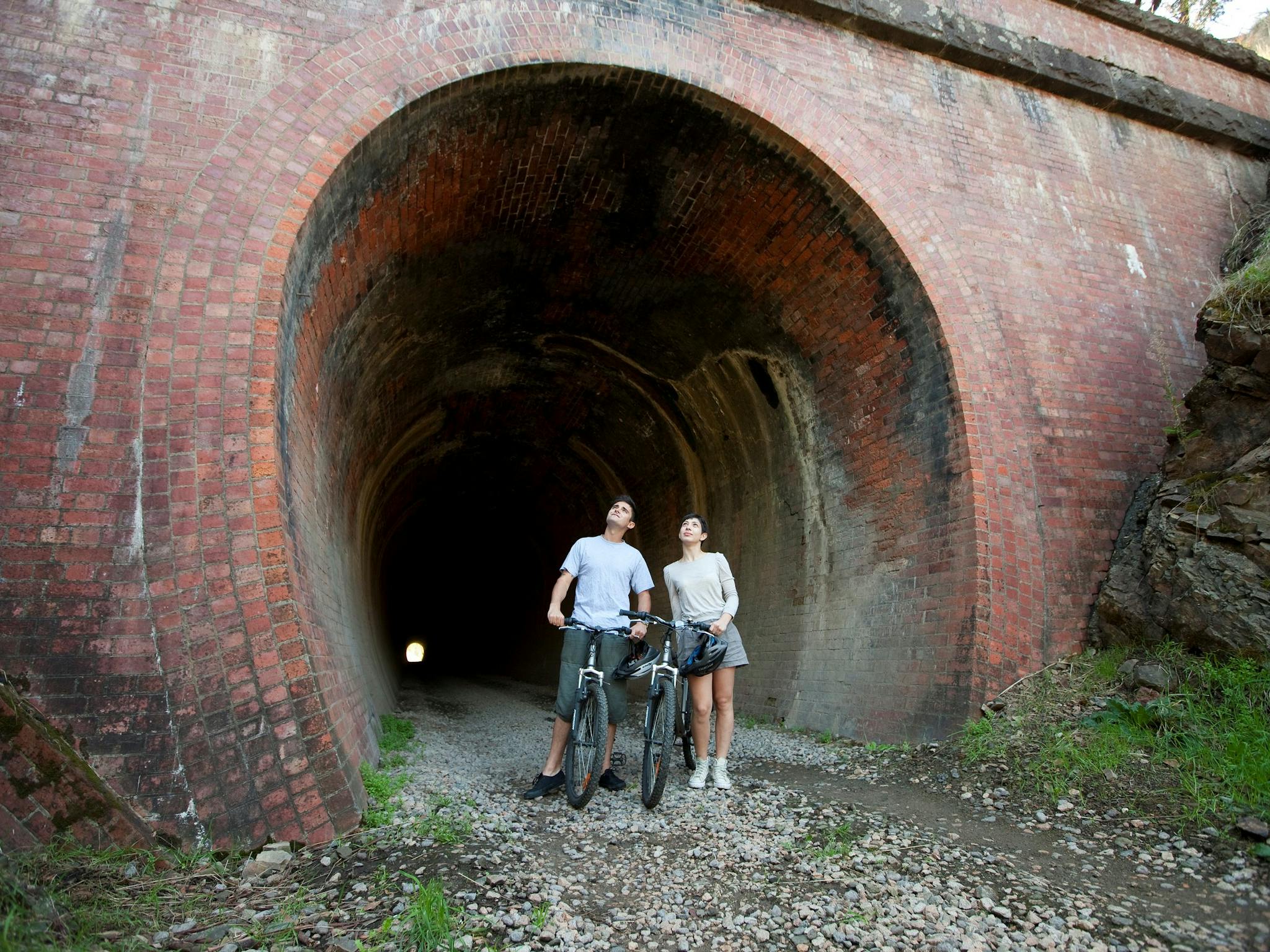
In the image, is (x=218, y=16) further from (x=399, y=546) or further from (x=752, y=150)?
(x=399, y=546)

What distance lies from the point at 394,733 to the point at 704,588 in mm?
3370

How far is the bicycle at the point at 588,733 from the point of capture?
4.29 meters

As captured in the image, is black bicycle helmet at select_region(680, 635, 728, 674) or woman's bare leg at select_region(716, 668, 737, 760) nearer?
black bicycle helmet at select_region(680, 635, 728, 674)

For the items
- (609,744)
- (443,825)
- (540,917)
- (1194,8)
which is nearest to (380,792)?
(443,825)

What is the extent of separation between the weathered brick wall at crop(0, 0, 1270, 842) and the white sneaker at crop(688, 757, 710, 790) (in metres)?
1.89

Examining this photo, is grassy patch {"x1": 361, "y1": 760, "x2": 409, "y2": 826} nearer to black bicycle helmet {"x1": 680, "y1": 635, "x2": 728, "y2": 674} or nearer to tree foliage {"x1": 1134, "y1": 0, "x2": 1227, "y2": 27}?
black bicycle helmet {"x1": 680, "y1": 635, "x2": 728, "y2": 674}

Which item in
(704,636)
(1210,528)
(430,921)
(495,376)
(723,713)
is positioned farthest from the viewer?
(495,376)

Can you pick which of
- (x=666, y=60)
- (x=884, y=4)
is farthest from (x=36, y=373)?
(x=884, y=4)

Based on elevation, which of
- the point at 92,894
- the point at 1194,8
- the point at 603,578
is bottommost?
the point at 92,894

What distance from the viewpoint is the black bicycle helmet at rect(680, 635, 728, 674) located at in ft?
15.4

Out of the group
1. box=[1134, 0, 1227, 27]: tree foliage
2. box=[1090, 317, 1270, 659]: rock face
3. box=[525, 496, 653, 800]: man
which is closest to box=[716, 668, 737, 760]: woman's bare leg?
box=[525, 496, 653, 800]: man

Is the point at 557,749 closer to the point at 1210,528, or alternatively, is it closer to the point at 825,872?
the point at 825,872

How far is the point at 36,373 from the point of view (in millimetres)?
3941

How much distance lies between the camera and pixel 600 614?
470cm
